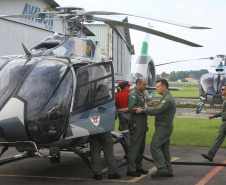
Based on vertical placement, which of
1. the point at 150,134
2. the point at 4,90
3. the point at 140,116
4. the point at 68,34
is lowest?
the point at 150,134

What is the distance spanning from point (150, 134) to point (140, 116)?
6.58 m

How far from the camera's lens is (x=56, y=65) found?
7.32 meters

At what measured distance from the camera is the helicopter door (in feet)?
23.4

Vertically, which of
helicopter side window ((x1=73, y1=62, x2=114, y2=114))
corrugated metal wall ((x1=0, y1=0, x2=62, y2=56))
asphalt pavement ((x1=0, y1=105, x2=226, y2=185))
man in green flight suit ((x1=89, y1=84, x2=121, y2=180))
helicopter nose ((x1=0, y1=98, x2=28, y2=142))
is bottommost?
asphalt pavement ((x1=0, y1=105, x2=226, y2=185))

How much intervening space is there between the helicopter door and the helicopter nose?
820 millimetres

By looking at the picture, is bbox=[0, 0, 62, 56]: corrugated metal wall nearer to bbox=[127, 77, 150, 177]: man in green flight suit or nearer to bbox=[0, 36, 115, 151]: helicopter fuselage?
bbox=[0, 36, 115, 151]: helicopter fuselage


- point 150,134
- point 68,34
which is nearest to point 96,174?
point 68,34

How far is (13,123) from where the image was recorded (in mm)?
6496

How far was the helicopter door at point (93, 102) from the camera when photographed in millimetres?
7129

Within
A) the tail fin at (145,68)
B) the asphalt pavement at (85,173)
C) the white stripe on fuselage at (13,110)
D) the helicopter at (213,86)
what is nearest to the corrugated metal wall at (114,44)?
the tail fin at (145,68)

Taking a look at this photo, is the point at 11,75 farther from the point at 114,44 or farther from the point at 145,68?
the point at 114,44

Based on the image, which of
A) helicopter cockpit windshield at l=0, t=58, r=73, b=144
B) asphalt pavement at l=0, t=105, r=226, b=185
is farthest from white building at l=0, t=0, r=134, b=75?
helicopter cockpit windshield at l=0, t=58, r=73, b=144

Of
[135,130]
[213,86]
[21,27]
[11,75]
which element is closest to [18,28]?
[21,27]

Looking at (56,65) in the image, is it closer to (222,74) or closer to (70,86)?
(70,86)
